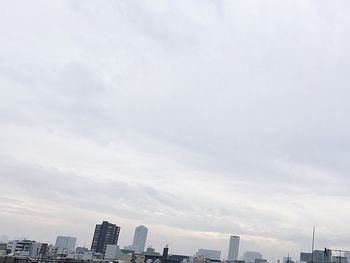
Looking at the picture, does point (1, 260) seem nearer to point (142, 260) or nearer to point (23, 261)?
point (23, 261)

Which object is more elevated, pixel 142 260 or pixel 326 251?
pixel 326 251

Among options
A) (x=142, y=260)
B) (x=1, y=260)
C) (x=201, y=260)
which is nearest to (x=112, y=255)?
(x=142, y=260)

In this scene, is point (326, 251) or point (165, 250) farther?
point (165, 250)

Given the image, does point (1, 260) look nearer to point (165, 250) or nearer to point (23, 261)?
point (23, 261)

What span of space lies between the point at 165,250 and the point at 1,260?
100937 mm

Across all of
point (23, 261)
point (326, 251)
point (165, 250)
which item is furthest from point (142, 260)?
point (23, 261)

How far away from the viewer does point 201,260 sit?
585 ft

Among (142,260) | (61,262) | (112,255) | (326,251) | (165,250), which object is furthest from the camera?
(112,255)

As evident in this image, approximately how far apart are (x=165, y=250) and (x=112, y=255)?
187ft

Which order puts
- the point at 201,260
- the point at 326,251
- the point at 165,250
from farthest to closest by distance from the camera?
the point at 201,260 → the point at 165,250 → the point at 326,251

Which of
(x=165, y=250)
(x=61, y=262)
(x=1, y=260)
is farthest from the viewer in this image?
(x=165, y=250)

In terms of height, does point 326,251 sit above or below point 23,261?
above

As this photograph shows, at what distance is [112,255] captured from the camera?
194 meters

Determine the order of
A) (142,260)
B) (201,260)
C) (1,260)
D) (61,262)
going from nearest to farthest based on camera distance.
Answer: (1,260) → (61,262) → (142,260) → (201,260)
